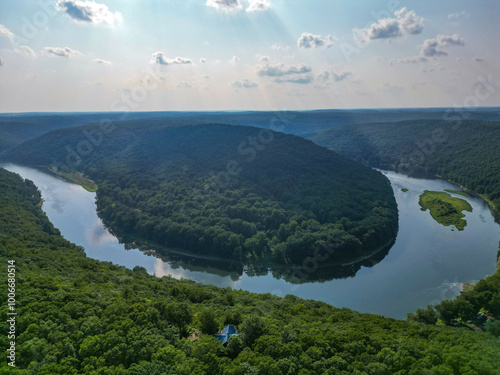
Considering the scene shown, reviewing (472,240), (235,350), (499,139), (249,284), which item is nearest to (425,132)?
(499,139)

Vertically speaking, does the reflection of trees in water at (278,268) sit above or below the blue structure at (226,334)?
below

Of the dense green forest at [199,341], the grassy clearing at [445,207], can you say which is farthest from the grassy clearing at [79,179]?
the grassy clearing at [445,207]

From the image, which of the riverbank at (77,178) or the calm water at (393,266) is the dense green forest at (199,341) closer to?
the calm water at (393,266)

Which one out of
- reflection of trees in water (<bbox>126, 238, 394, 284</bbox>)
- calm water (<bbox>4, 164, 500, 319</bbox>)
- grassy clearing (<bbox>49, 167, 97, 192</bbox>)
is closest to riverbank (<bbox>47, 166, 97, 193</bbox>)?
grassy clearing (<bbox>49, 167, 97, 192</bbox>)

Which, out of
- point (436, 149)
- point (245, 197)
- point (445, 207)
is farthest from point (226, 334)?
point (436, 149)

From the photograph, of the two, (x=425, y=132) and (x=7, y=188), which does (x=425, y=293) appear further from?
(x=425, y=132)

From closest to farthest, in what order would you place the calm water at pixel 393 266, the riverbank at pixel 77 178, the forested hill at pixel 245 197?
the calm water at pixel 393 266
the forested hill at pixel 245 197
the riverbank at pixel 77 178

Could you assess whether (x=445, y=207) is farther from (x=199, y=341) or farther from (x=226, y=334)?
(x=199, y=341)
